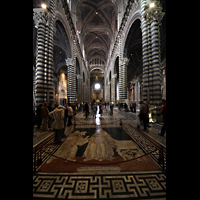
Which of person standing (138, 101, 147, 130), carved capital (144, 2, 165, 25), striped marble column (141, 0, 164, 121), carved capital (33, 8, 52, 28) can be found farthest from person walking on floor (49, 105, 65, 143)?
carved capital (144, 2, 165, 25)

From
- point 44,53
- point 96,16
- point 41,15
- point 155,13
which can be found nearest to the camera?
point 155,13

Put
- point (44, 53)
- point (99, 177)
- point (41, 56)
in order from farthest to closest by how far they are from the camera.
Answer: point (44, 53) < point (41, 56) < point (99, 177)

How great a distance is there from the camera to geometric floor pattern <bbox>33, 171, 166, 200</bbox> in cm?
172

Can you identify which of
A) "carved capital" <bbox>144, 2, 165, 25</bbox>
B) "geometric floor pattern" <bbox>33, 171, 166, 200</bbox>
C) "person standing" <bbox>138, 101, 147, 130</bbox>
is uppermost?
"carved capital" <bbox>144, 2, 165, 25</bbox>

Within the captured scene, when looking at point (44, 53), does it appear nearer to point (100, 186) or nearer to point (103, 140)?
point (103, 140)

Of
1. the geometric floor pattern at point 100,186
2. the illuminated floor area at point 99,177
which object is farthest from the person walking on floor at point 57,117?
the geometric floor pattern at point 100,186

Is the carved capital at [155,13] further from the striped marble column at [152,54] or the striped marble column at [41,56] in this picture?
the striped marble column at [41,56]

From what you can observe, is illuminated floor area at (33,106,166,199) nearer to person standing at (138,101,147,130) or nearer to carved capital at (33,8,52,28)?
person standing at (138,101,147,130)

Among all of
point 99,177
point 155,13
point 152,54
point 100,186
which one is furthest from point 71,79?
point 100,186

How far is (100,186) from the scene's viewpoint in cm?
190

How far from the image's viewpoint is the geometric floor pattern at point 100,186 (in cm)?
172
